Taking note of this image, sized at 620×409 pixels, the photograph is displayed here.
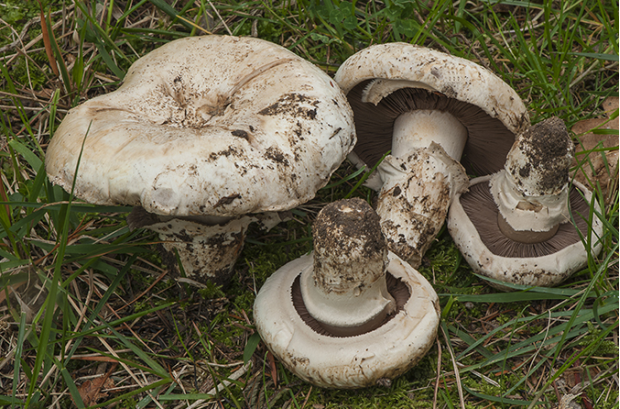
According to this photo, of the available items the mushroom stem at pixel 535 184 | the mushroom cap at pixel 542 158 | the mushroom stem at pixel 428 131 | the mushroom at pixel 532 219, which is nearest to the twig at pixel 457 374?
the mushroom at pixel 532 219

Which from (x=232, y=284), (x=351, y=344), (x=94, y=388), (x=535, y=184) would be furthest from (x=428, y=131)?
(x=94, y=388)

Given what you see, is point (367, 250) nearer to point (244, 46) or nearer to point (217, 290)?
point (217, 290)

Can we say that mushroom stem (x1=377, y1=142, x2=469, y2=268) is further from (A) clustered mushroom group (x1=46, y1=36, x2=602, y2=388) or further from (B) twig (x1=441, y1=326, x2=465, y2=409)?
(B) twig (x1=441, y1=326, x2=465, y2=409)

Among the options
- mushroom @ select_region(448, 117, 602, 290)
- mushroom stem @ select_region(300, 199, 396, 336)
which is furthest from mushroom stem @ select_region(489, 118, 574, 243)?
mushroom stem @ select_region(300, 199, 396, 336)

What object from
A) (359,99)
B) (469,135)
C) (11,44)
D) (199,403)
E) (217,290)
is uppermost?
(11,44)

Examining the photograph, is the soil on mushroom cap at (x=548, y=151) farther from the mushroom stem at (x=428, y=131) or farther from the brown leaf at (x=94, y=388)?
the brown leaf at (x=94, y=388)

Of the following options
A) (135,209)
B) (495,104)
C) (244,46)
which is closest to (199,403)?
(135,209)
